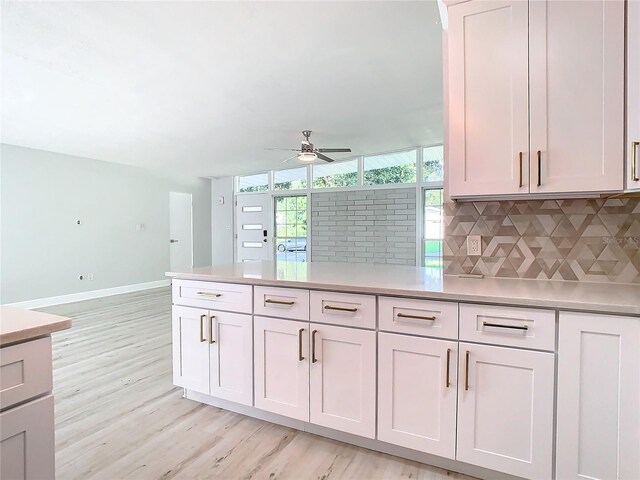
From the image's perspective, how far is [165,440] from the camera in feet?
6.39

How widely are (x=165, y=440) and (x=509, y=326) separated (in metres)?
1.90

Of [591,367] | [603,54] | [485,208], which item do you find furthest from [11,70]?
[591,367]

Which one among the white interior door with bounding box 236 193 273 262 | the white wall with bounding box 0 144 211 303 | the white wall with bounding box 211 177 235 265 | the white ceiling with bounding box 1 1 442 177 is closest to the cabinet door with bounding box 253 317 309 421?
the white ceiling with bounding box 1 1 442 177

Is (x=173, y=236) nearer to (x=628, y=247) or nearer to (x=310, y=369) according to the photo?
(x=310, y=369)

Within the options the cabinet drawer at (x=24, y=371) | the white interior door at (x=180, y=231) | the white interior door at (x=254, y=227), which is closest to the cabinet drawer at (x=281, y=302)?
the cabinet drawer at (x=24, y=371)

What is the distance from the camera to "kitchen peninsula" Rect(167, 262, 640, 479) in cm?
135

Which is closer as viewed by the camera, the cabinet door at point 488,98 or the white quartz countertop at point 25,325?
the white quartz countertop at point 25,325

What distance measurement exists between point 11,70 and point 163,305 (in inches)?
139

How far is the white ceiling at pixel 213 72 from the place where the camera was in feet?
7.39

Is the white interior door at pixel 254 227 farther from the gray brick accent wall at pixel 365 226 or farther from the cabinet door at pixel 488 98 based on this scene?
the cabinet door at pixel 488 98

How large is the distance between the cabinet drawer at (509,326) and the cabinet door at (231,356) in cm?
119

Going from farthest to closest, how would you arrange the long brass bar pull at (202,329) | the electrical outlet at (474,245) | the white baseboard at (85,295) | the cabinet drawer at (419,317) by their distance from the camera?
1. the white baseboard at (85,295)
2. the long brass bar pull at (202,329)
3. the electrical outlet at (474,245)
4. the cabinet drawer at (419,317)

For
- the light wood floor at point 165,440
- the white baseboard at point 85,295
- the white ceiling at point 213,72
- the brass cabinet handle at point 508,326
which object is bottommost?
the light wood floor at point 165,440

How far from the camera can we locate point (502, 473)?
156 centimetres
